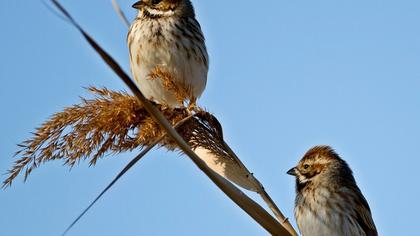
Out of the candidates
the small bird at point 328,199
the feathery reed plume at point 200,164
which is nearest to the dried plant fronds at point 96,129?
the feathery reed plume at point 200,164

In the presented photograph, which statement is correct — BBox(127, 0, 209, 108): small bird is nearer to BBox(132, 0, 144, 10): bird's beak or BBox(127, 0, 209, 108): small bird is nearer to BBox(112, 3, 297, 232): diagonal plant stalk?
BBox(132, 0, 144, 10): bird's beak

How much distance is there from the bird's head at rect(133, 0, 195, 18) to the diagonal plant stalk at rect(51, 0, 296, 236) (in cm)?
351

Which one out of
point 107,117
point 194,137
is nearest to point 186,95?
point 194,137

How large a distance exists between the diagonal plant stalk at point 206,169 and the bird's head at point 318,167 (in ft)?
7.53

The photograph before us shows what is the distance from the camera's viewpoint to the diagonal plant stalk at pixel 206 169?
2.67m

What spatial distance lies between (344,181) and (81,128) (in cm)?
293

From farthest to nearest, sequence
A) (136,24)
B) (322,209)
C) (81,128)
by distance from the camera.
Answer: (136,24), (322,209), (81,128)

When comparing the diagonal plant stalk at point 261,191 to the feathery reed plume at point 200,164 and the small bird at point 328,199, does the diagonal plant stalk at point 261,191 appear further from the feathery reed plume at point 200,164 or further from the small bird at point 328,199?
the small bird at point 328,199

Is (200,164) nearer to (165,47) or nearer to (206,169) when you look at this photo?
(206,169)

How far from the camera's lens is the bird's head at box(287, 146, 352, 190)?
5645 mm

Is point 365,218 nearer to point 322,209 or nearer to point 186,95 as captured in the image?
point 322,209

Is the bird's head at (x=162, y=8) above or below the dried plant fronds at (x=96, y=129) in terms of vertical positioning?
above

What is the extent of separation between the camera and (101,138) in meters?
3.27

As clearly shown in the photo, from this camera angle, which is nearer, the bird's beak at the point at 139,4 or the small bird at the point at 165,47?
the small bird at the point at 165,47
